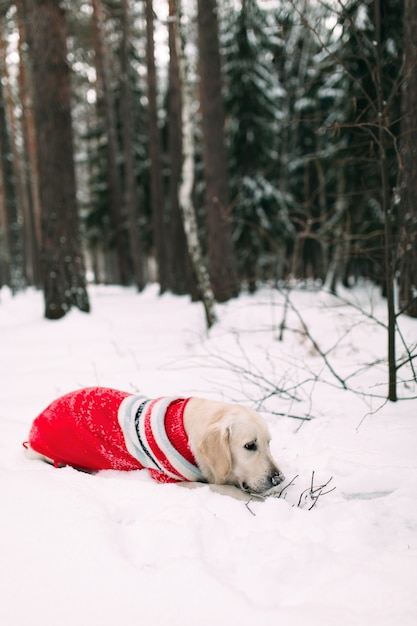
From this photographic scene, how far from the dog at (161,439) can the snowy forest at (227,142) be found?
62.8 inches

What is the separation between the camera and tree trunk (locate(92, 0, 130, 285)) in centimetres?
1467

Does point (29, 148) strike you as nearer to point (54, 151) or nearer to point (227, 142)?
point (227, 142)

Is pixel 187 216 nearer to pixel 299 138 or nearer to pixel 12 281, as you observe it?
pixel 12 281

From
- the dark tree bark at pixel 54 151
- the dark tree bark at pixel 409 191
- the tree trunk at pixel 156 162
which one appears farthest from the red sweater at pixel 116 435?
the tree trunk at pixel 156 162

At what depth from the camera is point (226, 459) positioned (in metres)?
2.42

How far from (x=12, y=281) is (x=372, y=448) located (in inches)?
599

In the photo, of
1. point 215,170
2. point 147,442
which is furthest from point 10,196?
point 147,442

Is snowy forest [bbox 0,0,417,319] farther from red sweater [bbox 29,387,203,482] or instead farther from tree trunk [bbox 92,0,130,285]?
red sweater [bbox 29,387,203,482]

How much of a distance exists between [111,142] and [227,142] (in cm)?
543

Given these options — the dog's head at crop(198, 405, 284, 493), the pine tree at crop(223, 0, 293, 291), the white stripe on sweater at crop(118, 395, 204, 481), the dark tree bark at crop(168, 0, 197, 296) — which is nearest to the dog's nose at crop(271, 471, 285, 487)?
the dog's head at crop(198, 405, 284, 493)

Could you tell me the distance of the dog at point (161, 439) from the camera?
2443mm

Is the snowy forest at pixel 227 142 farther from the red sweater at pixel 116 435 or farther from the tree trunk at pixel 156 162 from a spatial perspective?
the red sweater at pixel 116 435

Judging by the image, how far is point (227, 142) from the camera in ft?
41.7

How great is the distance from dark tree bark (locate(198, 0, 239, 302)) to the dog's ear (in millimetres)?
6416
